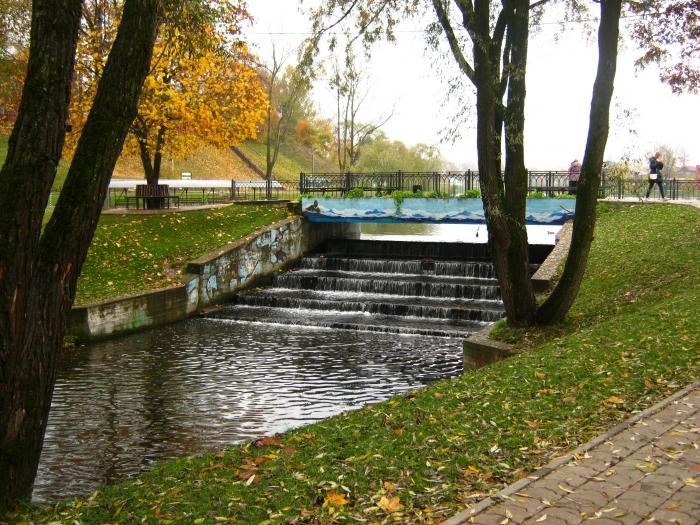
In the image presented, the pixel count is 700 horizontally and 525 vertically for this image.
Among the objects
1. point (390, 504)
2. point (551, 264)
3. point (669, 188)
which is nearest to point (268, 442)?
point (390, 504)

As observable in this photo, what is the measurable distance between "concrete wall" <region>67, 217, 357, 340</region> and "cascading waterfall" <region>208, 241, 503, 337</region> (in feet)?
1.87

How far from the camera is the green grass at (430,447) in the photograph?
16.5ft

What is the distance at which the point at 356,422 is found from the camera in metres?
7.16

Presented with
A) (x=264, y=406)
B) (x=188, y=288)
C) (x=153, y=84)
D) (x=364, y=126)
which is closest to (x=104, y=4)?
(x=153, y=84)

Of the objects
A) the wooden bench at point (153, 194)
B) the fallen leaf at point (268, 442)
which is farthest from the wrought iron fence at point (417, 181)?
the fallen leaf at point (268, 442)

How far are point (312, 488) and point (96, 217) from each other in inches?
110

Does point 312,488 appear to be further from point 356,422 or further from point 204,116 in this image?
point 204,116

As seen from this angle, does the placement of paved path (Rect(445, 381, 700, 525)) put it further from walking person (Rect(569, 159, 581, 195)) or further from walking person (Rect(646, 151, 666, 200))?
walking person (Rect(646, 151, 666, 200))

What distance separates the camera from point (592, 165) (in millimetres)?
10906

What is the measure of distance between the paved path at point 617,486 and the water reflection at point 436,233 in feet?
76.8

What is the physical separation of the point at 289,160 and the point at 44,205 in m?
67.9

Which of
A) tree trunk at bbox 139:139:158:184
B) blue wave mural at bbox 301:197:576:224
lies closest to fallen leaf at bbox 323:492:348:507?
blue wave mural at bbox 301:197:576:224

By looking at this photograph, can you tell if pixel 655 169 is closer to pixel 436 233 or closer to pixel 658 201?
pixel 658 201

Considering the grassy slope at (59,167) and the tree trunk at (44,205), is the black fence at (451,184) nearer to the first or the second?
the tree trunk at (44,205)
